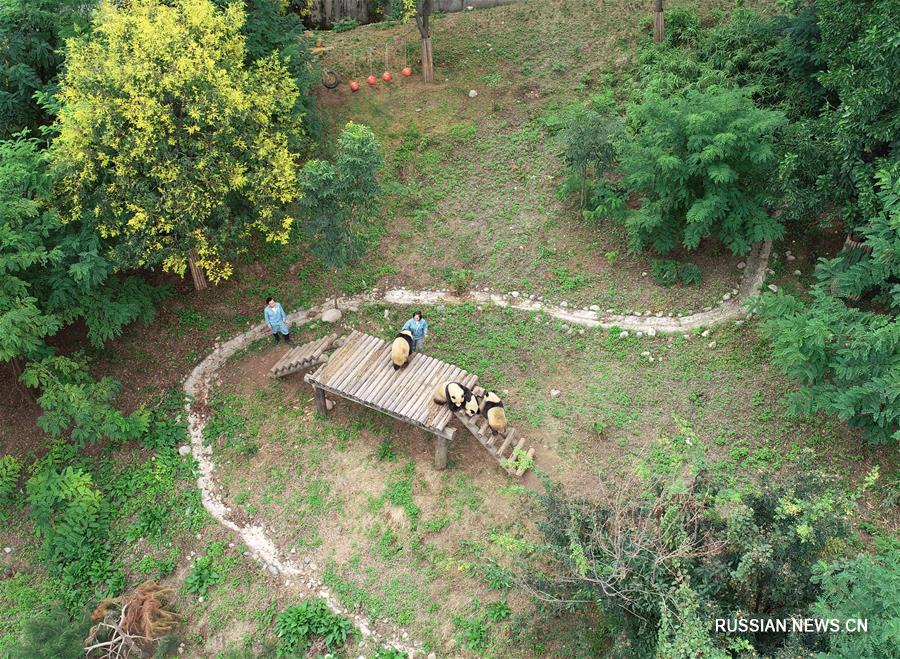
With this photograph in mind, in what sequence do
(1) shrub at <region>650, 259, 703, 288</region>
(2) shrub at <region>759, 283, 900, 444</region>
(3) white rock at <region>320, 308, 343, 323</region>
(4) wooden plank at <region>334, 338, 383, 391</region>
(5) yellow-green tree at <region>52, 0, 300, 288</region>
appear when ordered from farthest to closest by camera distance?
(3) white rock at <region>320, 308, 343, 323</region>, (1) shrub at <region>650, 259, 703, 288</region>, (4) wooden plank at <region>334, 338, 383, 391</region>, (5) yellow-green tree at <region>52, 0, 300, 288</region>, (2) shrub at <region>759, 283, 900, 444</region>

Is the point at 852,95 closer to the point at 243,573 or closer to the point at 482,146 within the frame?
the point at 482,146

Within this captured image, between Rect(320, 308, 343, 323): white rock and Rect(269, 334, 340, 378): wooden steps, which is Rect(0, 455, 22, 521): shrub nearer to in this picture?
Rect(269, 334, 340, 378): wooden steps

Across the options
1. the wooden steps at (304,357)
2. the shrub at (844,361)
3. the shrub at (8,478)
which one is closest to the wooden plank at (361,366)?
the wooden steps at (304,357)

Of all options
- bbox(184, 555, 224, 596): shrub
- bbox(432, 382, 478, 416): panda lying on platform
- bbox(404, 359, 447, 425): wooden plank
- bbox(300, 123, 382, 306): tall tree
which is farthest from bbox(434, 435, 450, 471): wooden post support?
bbox(300, 123, 382, 306): tall tree

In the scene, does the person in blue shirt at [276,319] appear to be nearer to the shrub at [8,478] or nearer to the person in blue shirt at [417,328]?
the person in blue shirt at [417,328]

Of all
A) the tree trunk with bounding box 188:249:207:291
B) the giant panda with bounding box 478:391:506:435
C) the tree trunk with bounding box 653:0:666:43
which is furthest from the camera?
the tree trunk with bounding box 653:0:666:43
